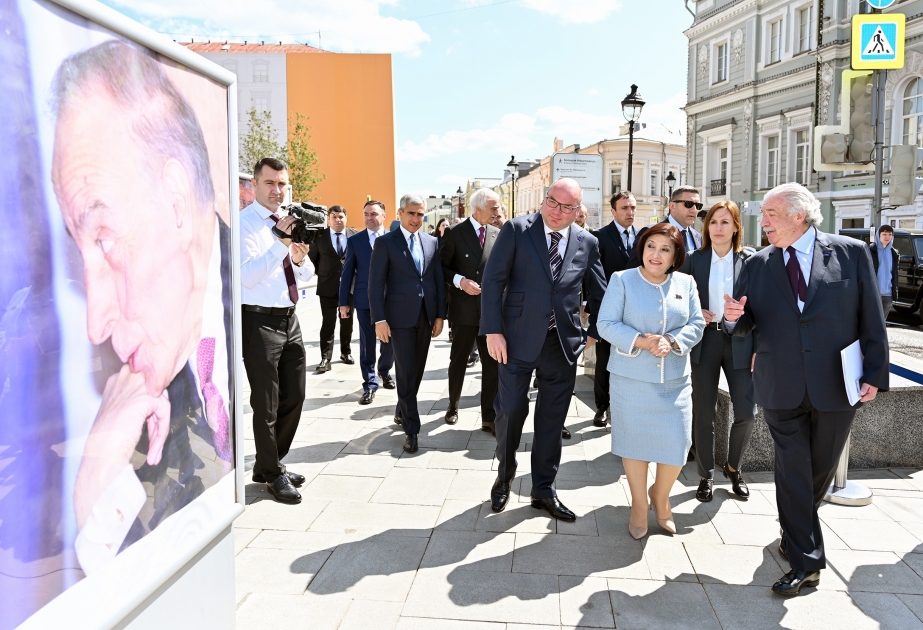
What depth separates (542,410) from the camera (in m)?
4.41

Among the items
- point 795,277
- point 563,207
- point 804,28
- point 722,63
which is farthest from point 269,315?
point 722,63

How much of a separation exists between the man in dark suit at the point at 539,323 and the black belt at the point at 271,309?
1.28 metres

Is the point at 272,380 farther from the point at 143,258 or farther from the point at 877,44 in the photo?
the point at 877,44

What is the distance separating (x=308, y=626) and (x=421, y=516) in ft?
4.49

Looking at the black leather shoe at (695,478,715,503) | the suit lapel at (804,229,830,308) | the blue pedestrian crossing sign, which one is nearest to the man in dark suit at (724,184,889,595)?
the suit lapel at (804,229,830,308)

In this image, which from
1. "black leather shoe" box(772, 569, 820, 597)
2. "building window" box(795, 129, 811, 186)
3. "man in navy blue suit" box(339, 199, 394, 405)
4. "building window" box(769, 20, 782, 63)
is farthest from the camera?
"building window" box(769, 20, 782, 63)

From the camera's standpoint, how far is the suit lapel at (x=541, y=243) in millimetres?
4250

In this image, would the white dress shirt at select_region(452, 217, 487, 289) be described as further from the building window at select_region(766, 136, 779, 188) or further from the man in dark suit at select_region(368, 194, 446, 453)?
the building window at select_region(766, 136, 779, 188)

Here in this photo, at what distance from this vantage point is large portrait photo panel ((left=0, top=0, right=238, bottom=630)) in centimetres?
135

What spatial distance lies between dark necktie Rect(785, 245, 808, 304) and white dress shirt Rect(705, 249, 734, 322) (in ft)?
3.77

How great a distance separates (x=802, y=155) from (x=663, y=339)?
31483 mm

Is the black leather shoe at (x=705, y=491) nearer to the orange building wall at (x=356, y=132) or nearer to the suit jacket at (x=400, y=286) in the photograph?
the suit jacket at (x=400, y=286)

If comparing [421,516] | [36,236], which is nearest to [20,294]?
[36,236]

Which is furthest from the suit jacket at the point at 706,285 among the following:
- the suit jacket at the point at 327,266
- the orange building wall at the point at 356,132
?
the orange building wall at the point at 356,132
